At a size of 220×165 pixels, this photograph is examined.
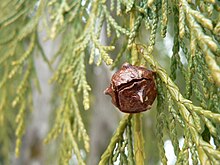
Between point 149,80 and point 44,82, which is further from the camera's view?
point 44,82

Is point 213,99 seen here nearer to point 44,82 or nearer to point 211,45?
point 211,45

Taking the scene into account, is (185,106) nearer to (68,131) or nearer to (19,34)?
(68,131)

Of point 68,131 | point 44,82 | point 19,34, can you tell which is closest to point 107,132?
point 44,82

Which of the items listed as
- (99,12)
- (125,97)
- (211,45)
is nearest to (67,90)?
(99,12)

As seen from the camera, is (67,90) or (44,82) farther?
(44,82)

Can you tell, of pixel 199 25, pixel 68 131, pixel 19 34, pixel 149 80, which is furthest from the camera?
pixel 19 34

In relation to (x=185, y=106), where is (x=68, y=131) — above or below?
below

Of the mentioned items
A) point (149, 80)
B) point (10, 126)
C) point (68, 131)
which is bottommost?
point (10, 126)

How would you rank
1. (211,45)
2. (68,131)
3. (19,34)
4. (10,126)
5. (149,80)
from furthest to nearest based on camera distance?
(10,126), (19,34), (68,131), (149,80), (211,45)

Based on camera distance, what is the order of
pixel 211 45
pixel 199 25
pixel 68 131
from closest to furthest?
pixel 211 45 → pixel 199 25 → pixel 68 131
